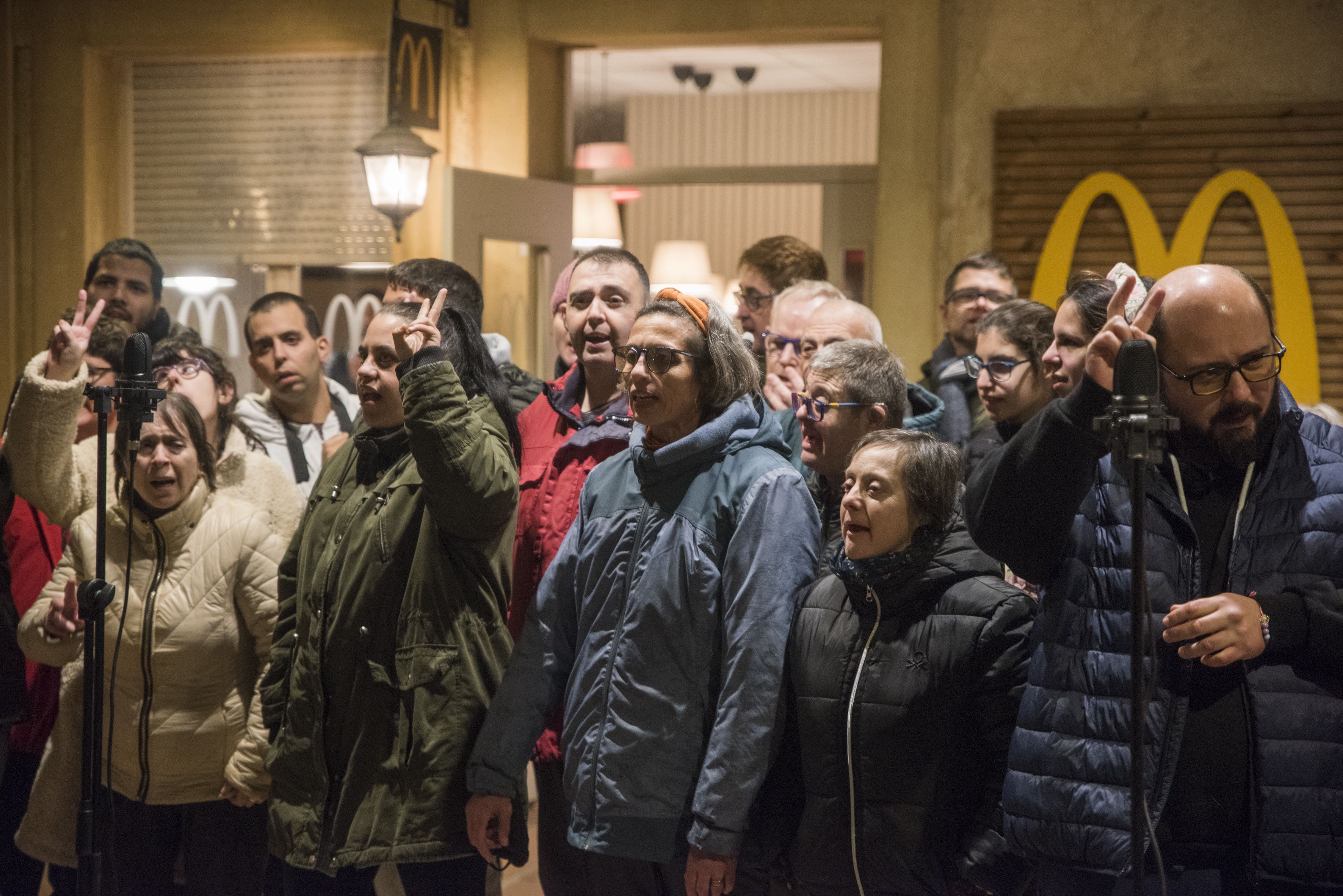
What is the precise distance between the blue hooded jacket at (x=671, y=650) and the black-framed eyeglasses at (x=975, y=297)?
195 centimetres

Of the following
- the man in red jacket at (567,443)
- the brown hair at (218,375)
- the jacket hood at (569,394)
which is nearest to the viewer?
the man in red jacket at (567,443)

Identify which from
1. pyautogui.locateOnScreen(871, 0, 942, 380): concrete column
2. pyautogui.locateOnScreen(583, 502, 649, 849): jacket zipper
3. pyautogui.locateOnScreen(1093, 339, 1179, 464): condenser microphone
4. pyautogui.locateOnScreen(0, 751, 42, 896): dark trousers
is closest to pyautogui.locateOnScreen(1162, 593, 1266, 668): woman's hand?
pyautogui.locateOnScreen(1093, 339, 1179, 464): condenser microphone

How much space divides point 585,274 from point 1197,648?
1850mm

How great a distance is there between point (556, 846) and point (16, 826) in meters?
1.61

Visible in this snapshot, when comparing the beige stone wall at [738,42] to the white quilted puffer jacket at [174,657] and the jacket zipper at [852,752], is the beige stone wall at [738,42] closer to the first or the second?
the white quilted puffer jacket at [174,657]

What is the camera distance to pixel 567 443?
290cm

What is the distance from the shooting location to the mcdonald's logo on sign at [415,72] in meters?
6.09

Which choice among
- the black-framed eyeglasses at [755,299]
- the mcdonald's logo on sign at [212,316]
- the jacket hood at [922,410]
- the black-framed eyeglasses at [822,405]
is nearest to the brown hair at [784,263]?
the black-framed eyeglasses at [755,299]

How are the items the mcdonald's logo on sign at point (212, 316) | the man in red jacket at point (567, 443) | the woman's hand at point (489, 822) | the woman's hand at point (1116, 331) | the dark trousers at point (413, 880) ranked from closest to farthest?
the woman's hand at point (1116, 331) → the woman's hand at point (489, 822) → the dark trousers at point (413, 880) → the man in red jacket at point (567, 443) → the mcdonald's logo on sign at point (212, 316)

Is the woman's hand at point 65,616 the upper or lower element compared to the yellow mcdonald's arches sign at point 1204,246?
lower

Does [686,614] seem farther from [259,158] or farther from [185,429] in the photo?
[259,158]

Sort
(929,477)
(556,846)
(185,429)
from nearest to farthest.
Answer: (929,477), (556,846), (185,429)

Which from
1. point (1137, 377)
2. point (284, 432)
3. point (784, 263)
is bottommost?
point (284, 432)

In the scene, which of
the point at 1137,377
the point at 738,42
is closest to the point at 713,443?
the point at 1137,377
